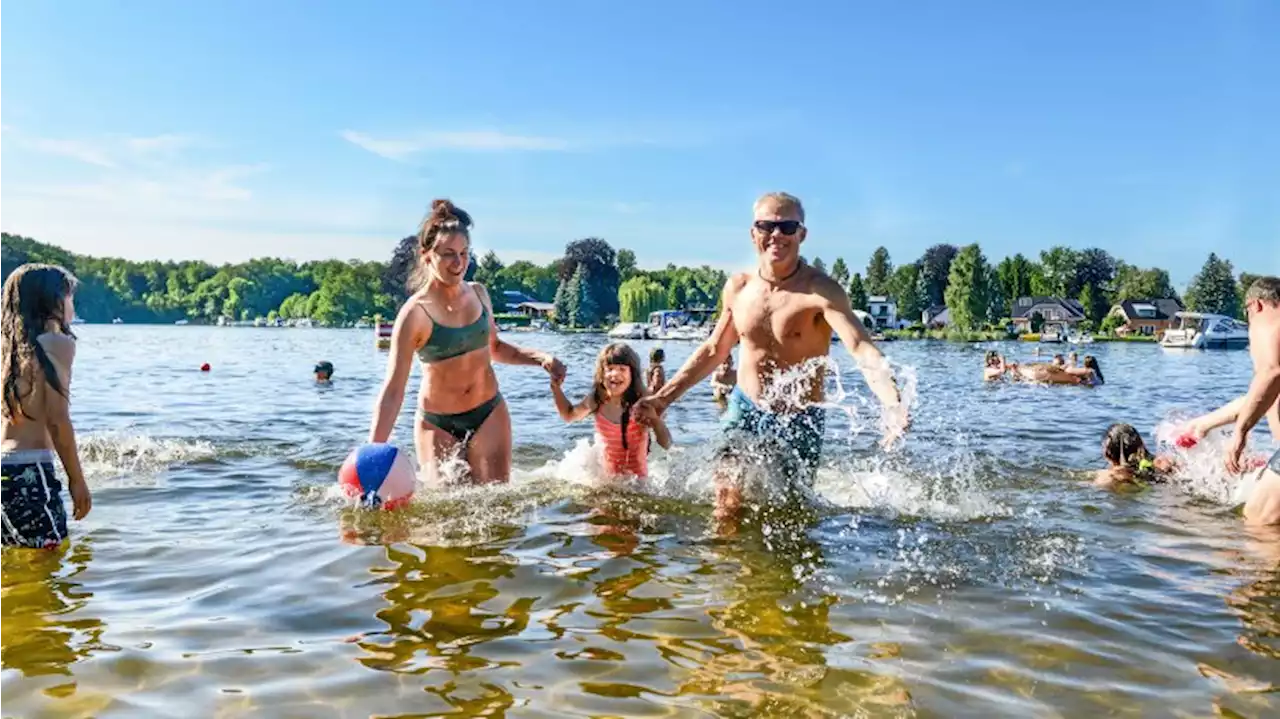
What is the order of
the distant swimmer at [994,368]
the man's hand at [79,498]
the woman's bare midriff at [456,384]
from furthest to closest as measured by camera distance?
1. the distant swimmer at [994,368]
2. the woman's bare midriff at [456,384]
3. the man's hand at [79,498]

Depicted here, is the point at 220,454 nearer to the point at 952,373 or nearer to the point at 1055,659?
the point at 1055,659

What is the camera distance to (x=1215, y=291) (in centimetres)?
11994

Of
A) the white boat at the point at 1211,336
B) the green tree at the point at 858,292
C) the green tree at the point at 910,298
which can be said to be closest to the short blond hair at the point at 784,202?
the white boat at the point at 1211,336

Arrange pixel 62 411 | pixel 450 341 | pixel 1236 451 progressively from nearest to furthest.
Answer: pixel 62 411
pixel 450 341
pixel 1236 451

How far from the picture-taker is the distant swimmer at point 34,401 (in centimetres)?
549

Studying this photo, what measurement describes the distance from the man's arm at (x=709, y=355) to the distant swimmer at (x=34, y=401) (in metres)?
3.67

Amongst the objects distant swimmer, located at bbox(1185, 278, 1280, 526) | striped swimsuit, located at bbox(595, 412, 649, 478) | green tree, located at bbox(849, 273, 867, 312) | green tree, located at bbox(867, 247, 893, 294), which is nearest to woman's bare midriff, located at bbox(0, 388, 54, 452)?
striped swimsuit, located at bbox(595, 412, 649, 478)

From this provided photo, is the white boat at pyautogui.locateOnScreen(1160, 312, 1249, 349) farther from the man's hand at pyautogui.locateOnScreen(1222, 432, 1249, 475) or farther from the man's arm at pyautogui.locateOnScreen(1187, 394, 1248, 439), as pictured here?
the man's hand at pyautogui.locateOnScreen(1222, 432, 1249, 475)

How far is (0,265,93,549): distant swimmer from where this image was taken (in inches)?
216

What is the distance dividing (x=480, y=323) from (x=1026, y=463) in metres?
7.16

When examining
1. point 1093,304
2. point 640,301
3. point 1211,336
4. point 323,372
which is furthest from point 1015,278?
point 323,372

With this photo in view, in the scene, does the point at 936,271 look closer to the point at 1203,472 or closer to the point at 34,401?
the point at 1203,472

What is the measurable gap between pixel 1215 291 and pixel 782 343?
13330 cm

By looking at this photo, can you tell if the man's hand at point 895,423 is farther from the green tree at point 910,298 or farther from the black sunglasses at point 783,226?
the green tree at point 910,298
